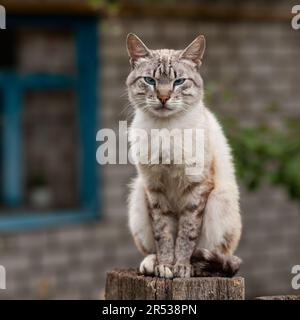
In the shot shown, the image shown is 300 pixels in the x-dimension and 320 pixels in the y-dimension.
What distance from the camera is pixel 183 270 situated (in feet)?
10.8

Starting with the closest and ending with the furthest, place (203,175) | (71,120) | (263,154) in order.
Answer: (203,175), (263,154), (71,120)

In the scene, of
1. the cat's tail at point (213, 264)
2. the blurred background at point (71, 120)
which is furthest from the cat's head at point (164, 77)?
the blurred background at point (71, 120)

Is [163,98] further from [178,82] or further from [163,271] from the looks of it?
[163,271]

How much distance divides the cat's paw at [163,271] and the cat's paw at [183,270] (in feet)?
0.08

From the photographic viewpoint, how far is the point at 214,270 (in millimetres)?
3307

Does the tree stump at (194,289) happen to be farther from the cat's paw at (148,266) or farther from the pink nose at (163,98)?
the pink nose at (163,98)

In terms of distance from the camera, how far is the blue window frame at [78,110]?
828 centimetres

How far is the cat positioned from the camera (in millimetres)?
3266

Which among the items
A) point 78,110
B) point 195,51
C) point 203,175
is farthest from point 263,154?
point 78,110

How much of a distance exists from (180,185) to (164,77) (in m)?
0.55

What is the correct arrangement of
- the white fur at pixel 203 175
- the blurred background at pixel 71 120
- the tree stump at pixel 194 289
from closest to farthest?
the tree stump at pixel 194 289 → the white fur at pixel 203 175 → the blurred background at pixel 71 120

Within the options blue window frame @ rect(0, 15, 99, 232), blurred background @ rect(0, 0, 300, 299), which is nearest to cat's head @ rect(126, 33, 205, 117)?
blurred background @ rect(0, 0, 300, 299)
